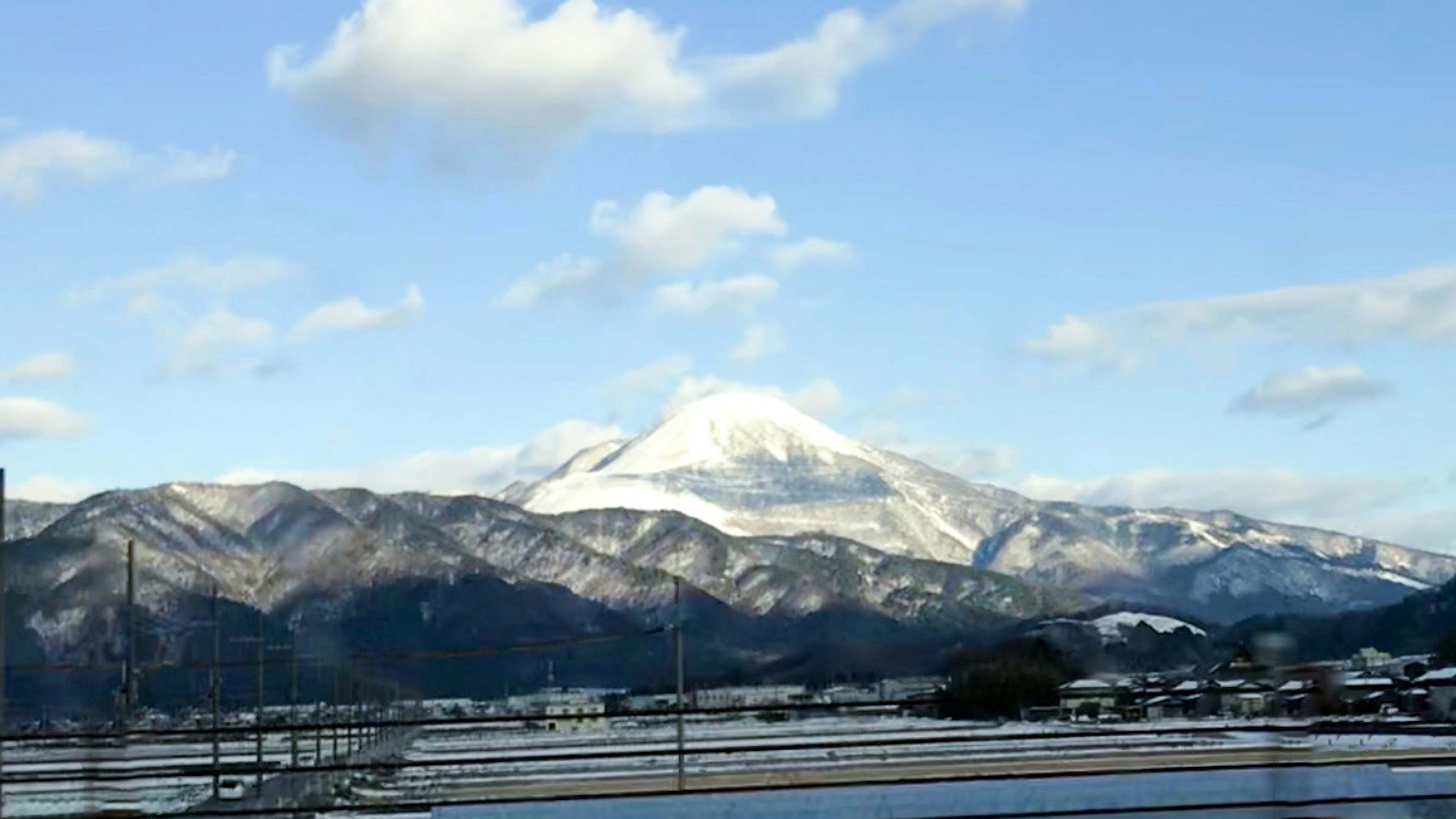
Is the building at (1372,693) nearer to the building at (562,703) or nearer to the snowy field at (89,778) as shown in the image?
the snowy field at (89,778)

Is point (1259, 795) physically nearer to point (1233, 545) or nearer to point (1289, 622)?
point (1289, 622)

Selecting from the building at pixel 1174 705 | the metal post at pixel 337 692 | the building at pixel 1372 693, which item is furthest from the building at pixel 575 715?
the metal post at pixel 337 692

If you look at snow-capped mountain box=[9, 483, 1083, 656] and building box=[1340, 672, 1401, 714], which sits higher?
snow-capped mountain box=[9, 483, 1083, 656]

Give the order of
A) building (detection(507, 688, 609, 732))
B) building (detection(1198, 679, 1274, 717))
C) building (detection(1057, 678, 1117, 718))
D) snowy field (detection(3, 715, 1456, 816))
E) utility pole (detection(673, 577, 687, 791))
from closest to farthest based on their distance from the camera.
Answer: building (detection(1198, 679, 1274, 717))
snowy field (detection(3, 715, 1456, 816))
building (detection(1057, 678, 1117, 718))
utility pole (detection(673, 577, 687, 791))
building (detection(507, 688, 609, 732))

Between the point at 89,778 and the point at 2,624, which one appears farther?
the point at 2,624

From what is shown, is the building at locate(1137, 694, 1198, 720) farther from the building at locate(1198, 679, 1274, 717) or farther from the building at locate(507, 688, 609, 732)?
the building at locate(507, 688, 609, 732)

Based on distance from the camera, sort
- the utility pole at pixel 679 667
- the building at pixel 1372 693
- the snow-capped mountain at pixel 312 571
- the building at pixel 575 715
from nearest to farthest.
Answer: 1. the building at pixel 575 715
2. the building at pixel 1372 693
3. the utility pole at pixel 679 667
4. the snow-capped mountain at pixel 312 571

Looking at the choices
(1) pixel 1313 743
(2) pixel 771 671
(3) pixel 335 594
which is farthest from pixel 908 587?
(1) pixel 1313 743

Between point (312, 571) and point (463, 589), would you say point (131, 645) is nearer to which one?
point (312, 571)

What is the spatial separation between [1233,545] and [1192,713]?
110 m

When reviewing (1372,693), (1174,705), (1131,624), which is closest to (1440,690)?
(1174,705)

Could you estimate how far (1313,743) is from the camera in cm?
809

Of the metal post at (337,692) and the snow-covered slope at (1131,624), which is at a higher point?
the snow-covered slope at (1131,624)

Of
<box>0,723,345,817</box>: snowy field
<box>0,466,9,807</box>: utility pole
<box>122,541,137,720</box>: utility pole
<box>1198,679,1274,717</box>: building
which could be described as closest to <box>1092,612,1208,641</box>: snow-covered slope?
<box>1198,679,1274,717</box>: building
